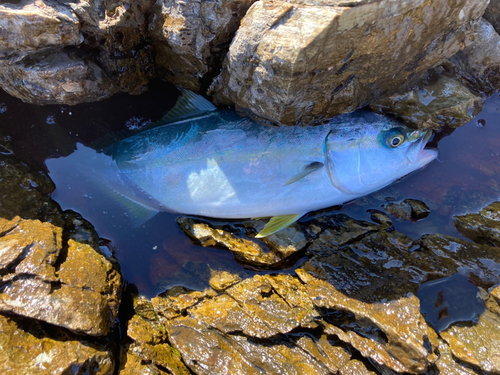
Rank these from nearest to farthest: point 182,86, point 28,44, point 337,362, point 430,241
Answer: point 28,44
point 337,362
point 430,241
point 182,86

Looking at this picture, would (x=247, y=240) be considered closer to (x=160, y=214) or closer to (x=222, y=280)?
(x=222, y=280)

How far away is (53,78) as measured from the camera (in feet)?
7.08

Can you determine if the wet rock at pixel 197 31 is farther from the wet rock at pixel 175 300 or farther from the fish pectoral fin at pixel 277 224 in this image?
the wet rock at pixel 175 300

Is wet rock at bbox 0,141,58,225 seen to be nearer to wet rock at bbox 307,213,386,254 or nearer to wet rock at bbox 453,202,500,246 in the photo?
wet rock at bbox 307,213,386,254

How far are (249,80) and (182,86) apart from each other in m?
0.89

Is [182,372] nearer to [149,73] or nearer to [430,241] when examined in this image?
[430,241]

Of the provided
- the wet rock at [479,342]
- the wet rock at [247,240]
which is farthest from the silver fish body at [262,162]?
the wet rock at [479,342]

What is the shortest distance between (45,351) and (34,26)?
2.12 metres

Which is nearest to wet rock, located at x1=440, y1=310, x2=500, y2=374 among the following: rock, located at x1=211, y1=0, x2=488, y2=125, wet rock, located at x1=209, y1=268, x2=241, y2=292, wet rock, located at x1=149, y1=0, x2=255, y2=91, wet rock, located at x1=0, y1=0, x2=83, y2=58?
wet rock, located at x1=209, y1=268, x2=241, y2=292

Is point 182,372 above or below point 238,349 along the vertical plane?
below

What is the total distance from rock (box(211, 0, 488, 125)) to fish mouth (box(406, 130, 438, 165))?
0.49 m

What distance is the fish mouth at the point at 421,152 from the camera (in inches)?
95.0

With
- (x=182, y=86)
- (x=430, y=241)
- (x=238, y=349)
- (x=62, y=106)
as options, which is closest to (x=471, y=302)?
(x=430, y=241)

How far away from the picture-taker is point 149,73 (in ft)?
8.64
